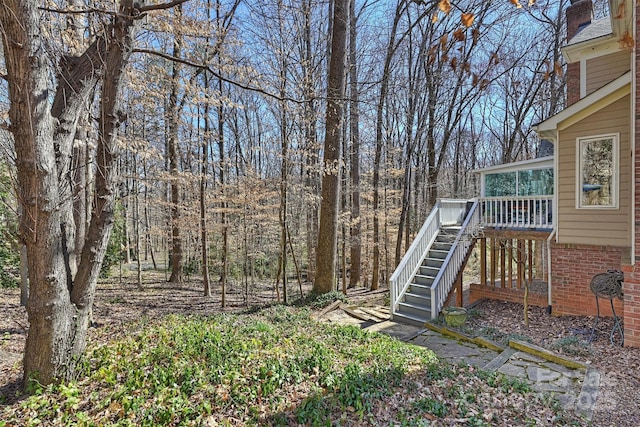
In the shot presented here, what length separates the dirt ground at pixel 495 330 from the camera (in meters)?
3.55

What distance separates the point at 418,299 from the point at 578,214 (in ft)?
12.1

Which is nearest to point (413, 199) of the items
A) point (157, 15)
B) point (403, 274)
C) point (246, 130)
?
point (246, 130)

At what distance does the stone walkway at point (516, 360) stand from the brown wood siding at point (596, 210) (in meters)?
3.13

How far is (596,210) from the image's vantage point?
673cm

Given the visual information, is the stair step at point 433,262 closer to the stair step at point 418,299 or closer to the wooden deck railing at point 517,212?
the stair step at point 418,299

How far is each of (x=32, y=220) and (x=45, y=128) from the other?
77cm

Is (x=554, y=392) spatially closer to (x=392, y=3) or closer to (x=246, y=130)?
(x=392, y=3)

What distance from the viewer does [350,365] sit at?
12.2 feet

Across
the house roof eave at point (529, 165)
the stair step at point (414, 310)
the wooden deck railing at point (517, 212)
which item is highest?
the house roof eave at point (529, 165)

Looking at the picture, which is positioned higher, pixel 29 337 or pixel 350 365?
pixel 29 337

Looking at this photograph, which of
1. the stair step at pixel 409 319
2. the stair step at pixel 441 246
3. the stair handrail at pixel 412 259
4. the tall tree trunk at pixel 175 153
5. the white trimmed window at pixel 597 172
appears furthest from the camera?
the stair step at pixel 441 246

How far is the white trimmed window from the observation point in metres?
6.59

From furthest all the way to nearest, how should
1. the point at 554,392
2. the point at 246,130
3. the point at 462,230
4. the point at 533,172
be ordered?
the point at 246,130 < the point at 533,172 < the point at 462,230 < the point at 554,392

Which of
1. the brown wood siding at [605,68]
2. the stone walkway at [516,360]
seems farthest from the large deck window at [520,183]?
the stone walkway at [516,360]
